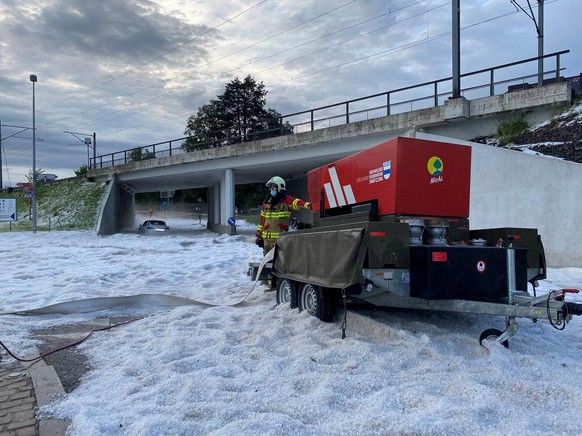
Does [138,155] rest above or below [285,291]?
above

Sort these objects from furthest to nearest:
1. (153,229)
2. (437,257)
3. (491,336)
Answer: (153,229)
(491,336)
(437,257)

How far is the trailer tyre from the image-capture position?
6.88 m

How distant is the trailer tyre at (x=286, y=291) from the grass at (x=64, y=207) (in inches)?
1107

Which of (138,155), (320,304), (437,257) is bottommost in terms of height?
(320,304)

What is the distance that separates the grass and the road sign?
68 centimetres

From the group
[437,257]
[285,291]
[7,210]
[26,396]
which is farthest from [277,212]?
[7,210]

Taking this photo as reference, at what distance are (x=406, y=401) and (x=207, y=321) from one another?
11.7 feet

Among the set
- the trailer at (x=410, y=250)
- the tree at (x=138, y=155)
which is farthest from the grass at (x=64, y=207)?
the trailer at (x=410, y=250)

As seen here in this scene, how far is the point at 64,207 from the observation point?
118ft

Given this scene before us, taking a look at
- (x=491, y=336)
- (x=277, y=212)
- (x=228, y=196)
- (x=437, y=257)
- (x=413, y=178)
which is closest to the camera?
(x=437, y=257)

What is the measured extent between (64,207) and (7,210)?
15.4 ft

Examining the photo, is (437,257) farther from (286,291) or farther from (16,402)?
(16,402)

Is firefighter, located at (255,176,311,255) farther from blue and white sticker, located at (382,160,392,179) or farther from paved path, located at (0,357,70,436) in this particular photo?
paved path, located at (0,357,70,436)

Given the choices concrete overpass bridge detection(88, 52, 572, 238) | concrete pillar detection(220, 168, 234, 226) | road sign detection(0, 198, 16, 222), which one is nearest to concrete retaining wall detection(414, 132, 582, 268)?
concrete overpass bridge detection(88, 52, 572, 238)
